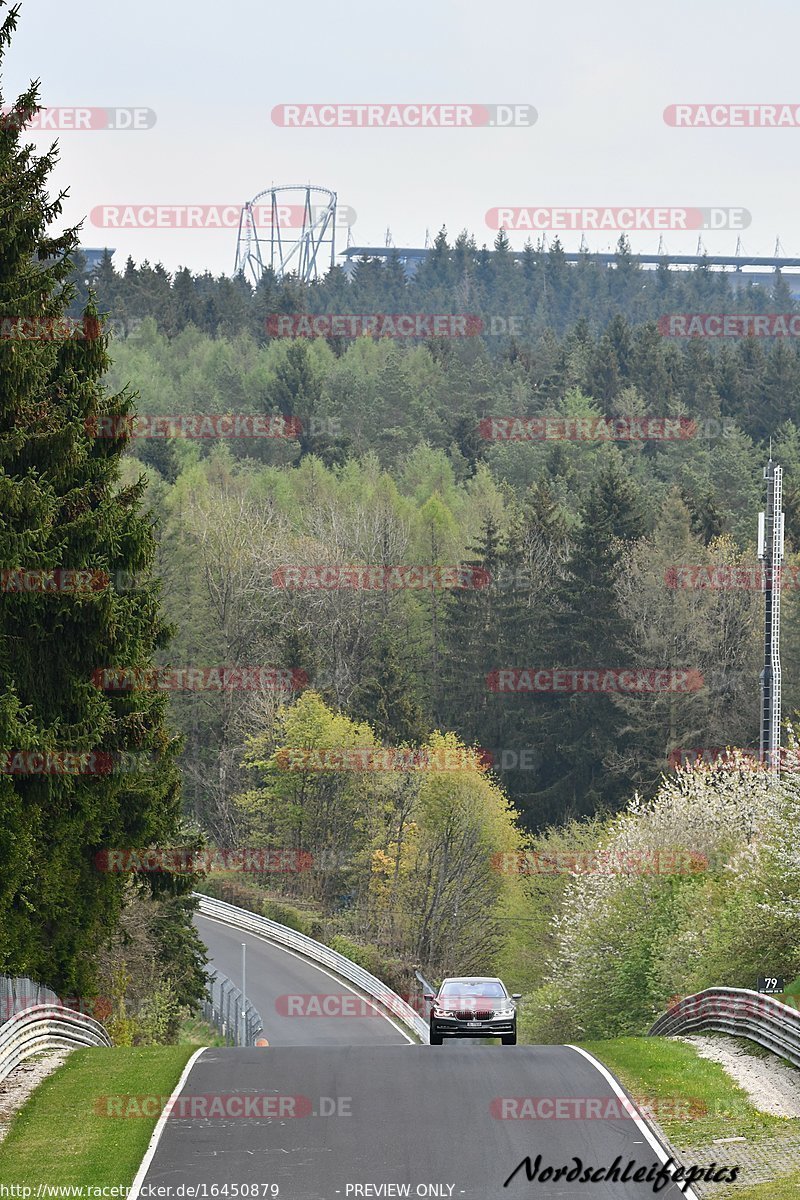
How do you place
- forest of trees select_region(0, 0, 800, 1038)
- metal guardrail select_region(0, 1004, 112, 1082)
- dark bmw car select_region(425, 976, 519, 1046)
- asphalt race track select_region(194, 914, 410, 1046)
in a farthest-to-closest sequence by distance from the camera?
asphalt race track select_region(194, 914, 410, 1046) < dark bmw car select_region(425, 976, 519, 1046) < forest of trees select_region(0, 0, 800, 1038) < metal guardrail select_region(0, 1004, 112, 1082)

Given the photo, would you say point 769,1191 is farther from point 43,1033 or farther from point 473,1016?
point 473,1016

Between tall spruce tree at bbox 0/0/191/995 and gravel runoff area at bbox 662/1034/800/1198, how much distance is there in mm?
9630

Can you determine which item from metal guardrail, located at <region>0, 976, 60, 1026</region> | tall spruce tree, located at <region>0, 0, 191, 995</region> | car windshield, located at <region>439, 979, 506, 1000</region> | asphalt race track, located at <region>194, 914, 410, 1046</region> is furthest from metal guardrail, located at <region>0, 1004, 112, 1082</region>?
asphalt race track, located at <region>194, 914, 410, 1046</region>

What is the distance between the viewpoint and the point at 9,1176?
1712 centimetres

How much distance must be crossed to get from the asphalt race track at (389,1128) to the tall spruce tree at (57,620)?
→ 4.20m

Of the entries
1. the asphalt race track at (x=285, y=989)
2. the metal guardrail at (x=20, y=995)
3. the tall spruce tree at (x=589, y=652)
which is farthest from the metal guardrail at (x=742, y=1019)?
the tall spruce tree at (x=589, y=652)

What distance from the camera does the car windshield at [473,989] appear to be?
29297 mm

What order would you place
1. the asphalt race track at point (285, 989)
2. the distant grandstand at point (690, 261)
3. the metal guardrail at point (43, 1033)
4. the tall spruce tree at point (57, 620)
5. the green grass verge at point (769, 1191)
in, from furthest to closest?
the distant grandstand at point (690, 261), the asphalt race track at point (285, 989), the tall spruce tree at point (57, 620), the metal guardrail at point (43, 1033), the green grass verge at point (769, 1191)

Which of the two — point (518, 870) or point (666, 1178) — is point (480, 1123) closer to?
point (666, 1178)

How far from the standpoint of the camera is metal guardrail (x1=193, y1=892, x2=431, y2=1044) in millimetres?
50312

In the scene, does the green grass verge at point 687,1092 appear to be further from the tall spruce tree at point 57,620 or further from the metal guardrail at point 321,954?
the metal guardrail at point 321,954

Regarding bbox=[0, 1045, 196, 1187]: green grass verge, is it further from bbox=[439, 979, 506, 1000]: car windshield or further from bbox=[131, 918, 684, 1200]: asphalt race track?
bbox=[439, 979, 506, 1000]: car windshield

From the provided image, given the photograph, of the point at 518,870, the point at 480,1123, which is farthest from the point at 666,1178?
the point at 518,870

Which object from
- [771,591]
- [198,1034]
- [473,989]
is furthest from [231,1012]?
[473,989]
